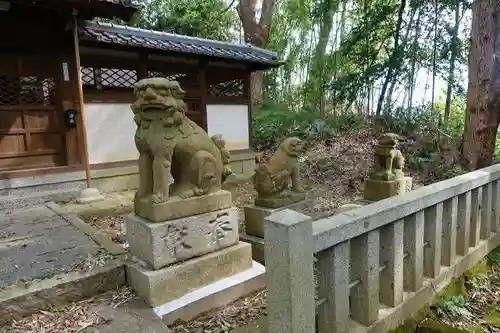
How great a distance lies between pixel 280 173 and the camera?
4.18 m

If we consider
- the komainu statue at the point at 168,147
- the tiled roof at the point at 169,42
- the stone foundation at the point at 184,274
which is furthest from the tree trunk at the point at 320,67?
the stone foundation at the point at 184,274

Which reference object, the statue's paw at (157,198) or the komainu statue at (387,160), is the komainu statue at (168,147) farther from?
the komainu statue at (387,160)

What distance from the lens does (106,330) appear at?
7.14 feet

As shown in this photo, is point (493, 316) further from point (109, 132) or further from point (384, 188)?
point (109, 132)

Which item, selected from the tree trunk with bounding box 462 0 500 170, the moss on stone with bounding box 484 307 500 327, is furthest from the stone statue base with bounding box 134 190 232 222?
the tree trunk with bounding box 462 0 500 170

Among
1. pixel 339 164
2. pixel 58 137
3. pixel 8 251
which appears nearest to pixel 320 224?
pixel 8 251

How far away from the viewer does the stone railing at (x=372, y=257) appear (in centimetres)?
164

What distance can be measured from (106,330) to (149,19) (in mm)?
14597

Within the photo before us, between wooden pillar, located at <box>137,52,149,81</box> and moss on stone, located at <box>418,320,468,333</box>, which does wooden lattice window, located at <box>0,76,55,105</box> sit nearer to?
wooden pillar, located at <box>137,52,149,81</box>

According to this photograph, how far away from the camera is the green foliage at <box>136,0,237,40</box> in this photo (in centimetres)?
1367

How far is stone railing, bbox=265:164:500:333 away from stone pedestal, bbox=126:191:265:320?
0.81 m

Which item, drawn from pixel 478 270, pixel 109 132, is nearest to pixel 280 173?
pixel 478 270

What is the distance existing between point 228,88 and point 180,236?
21.1 ft

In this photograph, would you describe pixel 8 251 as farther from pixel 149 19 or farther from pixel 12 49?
pixel 149 19
